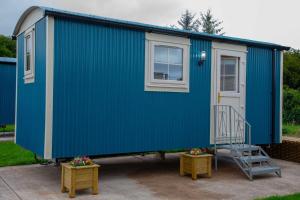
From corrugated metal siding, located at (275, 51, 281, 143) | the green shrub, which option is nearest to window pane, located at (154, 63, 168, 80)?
corrugated metal siding, located at (275, 51, 281, 143)

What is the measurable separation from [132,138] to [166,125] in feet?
2.78

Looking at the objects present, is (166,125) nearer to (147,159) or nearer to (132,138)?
(132,138)

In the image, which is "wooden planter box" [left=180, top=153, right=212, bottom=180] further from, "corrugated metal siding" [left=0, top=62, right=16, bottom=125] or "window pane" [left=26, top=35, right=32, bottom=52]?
"corrugated metal siding" [left=0, top=62, right=16, bottom=125]

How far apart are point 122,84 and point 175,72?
1.32 metres

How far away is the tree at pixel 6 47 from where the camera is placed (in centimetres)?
3944

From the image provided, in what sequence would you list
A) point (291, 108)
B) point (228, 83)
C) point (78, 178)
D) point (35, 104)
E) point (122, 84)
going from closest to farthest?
1. point (78, 178)
2. point (35, 104)
3. point (122, 84)
4. point (228, 83)
5. point (291, 108)

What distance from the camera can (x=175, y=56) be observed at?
843cm

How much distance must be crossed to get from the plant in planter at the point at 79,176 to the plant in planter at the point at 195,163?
217 centimetres

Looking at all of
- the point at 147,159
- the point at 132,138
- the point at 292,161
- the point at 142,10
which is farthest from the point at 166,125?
the point at 142,10

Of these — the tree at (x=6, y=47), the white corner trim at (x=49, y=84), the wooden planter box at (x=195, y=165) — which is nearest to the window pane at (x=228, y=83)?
the wooden planter box at (x=195, y=165)

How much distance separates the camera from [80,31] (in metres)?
7.18

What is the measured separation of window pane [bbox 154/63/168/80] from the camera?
26.8ft

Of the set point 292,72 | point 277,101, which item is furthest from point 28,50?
point 292,72

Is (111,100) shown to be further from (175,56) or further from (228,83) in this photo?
(228,83)
